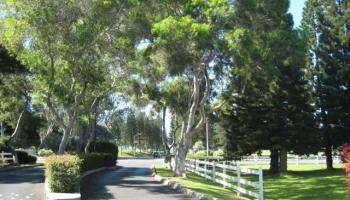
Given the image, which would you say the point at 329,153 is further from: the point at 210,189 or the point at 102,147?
the point at 210,189

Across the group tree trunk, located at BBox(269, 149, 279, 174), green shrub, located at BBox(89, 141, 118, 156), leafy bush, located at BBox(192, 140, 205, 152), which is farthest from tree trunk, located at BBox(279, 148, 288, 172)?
leafy bush, located at BBox(192, 140, 205, 152)

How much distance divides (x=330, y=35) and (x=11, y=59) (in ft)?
78.4

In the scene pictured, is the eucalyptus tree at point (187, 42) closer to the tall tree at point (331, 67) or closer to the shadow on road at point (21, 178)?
the shadow on road at point (21, 178)

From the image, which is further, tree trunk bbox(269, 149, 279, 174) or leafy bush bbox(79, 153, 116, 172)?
tree trunk bbox(269, 149, 279, 174)

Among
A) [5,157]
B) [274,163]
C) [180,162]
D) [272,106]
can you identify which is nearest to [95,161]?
[180,162]

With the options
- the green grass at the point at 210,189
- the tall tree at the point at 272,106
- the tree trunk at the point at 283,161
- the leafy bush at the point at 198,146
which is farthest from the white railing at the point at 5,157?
the leafy bush at the point at 198,146

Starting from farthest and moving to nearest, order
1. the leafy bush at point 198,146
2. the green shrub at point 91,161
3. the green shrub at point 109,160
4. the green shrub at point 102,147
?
the leafy bush at point 198,146
the green shrub at point 102,147
the green shrub at point 109,160
the green shrub at point 91,161

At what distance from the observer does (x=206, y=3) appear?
26.2 meters

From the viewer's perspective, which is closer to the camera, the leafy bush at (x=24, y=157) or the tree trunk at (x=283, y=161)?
the tree trunk at (x=283, y=161)

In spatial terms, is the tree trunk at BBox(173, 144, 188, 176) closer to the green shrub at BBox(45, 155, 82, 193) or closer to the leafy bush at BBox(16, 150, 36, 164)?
the green shrub at BBox(45, 155, 82, 193)

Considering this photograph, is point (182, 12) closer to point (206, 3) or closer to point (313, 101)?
point (206, 3)

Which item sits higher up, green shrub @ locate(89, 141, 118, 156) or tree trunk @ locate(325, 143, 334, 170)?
green shrub @ locate(89, 141, 118, 156)

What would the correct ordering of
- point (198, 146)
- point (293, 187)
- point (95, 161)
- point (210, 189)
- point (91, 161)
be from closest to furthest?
point (210, 189), point (293, 187), point (91, 161), point (95, 161), point (198, 146)

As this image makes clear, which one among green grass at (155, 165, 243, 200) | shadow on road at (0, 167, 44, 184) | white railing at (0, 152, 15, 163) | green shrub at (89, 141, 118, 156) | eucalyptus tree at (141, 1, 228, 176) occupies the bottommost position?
green grass at (155, 165, 243, 200)
